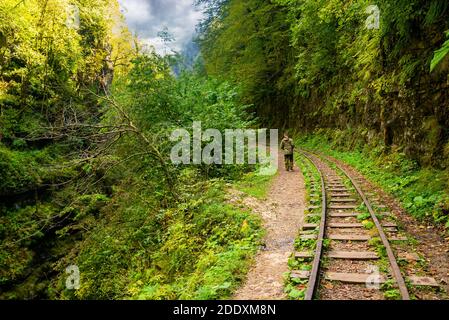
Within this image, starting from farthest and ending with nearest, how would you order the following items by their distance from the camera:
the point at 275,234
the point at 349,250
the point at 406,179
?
the point at 406,179 → the point at 275,234 → the point at 349,250

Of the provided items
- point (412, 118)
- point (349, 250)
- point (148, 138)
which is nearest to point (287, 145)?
point (412, 118)

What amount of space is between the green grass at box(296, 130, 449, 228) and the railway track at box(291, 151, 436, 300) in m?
0.84

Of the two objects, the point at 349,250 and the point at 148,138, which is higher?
the point at 148,138

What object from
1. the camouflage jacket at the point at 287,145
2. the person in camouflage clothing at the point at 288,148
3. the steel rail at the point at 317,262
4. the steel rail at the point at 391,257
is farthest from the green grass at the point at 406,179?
the camouflage jacket at the point at 287,145

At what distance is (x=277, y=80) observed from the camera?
1262 inches

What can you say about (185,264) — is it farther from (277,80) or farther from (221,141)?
(277,80)

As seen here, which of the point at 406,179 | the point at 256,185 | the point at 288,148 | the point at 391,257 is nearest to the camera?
the point at 391,257

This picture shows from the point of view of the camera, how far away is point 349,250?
6.51 m

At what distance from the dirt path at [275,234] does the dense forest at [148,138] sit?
0.38 metres

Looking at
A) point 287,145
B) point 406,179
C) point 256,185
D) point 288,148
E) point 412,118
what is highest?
point 412,118

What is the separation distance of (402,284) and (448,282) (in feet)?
3.05

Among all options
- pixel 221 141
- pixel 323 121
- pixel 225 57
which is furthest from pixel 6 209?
pixel 225 57

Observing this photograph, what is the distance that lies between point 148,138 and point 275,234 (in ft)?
18.9

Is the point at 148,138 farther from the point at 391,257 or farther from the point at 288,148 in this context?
the point at 391,257
